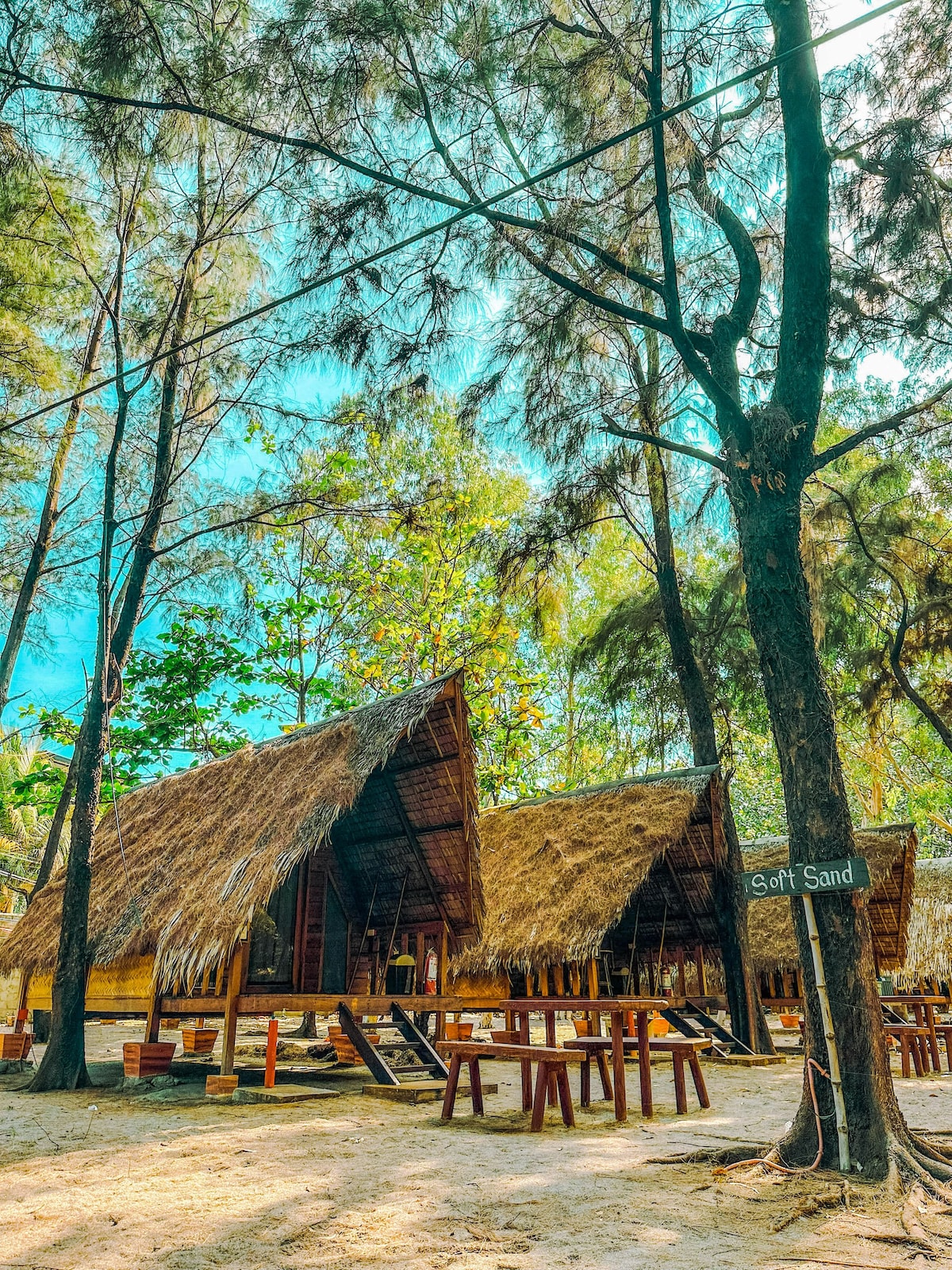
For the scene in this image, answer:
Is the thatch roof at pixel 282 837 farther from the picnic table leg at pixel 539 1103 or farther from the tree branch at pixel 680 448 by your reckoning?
the tree branch at pixel 680 448

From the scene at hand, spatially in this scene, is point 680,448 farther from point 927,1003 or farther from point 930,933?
point 930,933

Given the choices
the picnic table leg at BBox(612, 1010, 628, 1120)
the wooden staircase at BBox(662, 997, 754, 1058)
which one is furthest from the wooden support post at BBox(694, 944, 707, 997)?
the picnic table leg at BBox(612, 1010, 628, 1120)

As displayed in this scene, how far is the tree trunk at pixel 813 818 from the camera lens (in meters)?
4.36

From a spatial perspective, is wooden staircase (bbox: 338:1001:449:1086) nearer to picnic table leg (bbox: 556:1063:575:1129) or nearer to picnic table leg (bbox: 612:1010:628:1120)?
picnic table leg (bbox: 612:1010:628:1120)

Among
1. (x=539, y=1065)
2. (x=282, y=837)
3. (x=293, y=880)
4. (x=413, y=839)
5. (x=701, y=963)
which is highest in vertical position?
(x=413, y=839)

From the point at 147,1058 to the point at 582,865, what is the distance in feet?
16.4

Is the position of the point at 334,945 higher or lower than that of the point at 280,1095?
higher

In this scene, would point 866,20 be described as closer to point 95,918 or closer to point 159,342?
point 159,342

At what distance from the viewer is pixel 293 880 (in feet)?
32.1

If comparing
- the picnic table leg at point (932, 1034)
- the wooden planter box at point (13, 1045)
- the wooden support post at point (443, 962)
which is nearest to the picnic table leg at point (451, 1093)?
the wooden support post at point (443, 962)

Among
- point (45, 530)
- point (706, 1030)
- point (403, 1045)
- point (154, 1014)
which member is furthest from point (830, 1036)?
point (45, 530)

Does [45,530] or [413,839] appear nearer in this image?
[413,839]

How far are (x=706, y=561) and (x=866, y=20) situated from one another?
1552 centimetres

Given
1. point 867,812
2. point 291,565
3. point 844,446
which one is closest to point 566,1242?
point 844,446
